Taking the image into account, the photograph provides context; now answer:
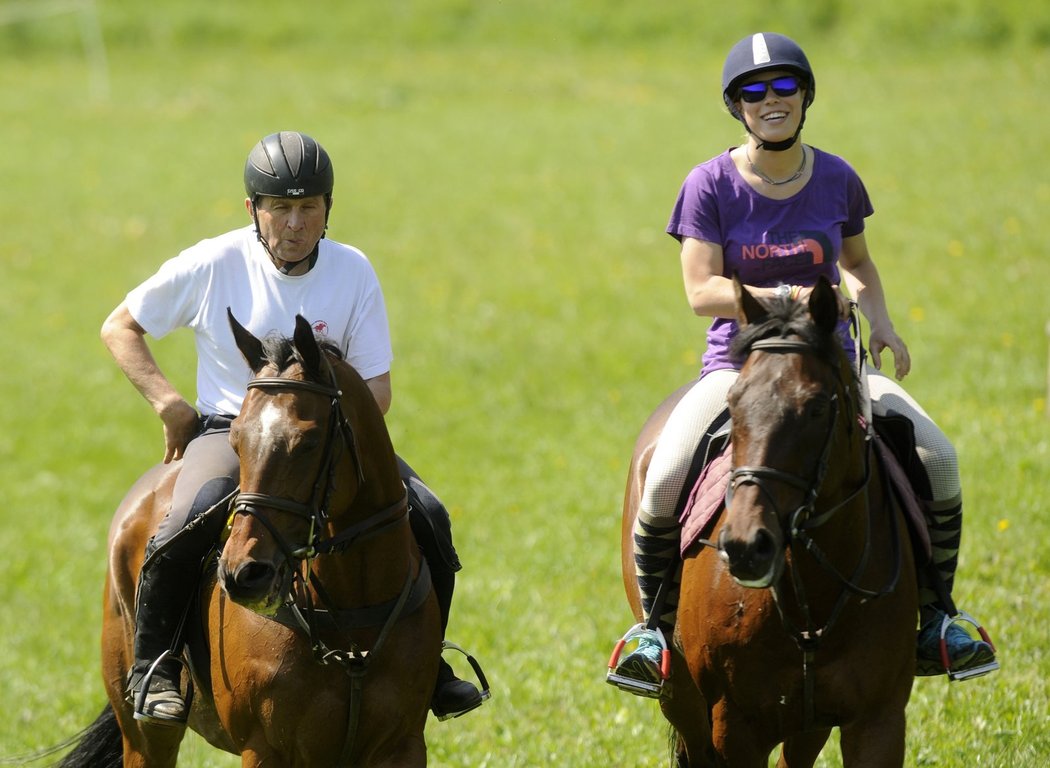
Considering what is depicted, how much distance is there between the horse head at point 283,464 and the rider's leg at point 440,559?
865 millimetres

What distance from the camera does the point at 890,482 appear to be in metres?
5.65

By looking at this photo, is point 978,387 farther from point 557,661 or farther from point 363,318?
point 363,318

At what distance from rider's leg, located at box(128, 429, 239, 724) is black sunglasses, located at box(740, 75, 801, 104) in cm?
269

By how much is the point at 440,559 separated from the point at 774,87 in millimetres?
2494

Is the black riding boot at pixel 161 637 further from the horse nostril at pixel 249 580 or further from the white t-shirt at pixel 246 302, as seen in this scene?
the horse nostril at pixel 249 580

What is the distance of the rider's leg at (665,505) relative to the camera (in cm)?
590

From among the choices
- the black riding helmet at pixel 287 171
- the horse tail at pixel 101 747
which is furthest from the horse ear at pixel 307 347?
the horse tail at pixel 101 747

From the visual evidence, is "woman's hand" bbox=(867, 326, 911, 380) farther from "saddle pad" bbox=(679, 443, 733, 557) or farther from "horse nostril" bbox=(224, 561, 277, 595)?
"horse nostril" bbox=(224, 561, 277, 595)

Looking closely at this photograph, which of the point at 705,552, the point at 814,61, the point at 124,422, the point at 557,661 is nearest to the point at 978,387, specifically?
the point at 557,661

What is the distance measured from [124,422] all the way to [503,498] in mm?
6019

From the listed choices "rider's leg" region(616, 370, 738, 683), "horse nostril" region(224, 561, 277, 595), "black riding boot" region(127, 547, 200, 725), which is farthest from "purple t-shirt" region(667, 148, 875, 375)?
"black riding boot" region(127, 547, 200, 725)

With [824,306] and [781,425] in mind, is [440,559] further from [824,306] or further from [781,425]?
[824,306]

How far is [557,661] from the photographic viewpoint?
9.12 metres

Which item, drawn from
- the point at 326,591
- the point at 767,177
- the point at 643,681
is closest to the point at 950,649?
the point at 643,681
